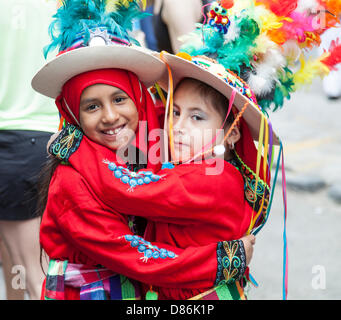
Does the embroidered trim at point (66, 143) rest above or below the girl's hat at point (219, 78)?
below

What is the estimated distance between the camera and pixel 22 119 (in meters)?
2.78

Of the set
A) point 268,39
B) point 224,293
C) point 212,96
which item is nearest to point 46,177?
point 212,96

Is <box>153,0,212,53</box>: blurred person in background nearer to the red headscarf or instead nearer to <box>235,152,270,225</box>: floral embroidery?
the red headscarf

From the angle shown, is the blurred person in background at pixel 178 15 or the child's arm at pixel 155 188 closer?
the child's arm at pixel 155 188

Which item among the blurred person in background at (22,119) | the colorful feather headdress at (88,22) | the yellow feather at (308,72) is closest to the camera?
the colorful feather headdress at (88,22)

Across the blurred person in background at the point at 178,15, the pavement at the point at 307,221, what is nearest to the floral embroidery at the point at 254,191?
the pavement at the point at 307,221

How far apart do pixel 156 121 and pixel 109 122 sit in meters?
0.25

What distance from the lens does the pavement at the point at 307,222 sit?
3910 millimetres

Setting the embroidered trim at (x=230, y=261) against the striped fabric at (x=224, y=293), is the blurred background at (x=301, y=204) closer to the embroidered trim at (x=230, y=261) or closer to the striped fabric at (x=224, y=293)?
the embroidered trim at (x=230, y=261)

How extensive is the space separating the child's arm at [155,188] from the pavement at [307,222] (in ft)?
2.28

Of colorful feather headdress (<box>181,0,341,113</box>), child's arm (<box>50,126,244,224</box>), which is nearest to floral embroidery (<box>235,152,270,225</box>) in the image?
child's arm (<box>50,126,244,224</box>)

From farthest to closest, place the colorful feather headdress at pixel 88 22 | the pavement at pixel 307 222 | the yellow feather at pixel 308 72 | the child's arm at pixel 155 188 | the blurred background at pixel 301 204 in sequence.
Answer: the pavement at pixel 307 222 → the blurred background at pixel 301 204 → the yellow feather at pixel 308 72 → the colorful feather headdress at pixel 88 22 → the child's arm at pixel 155 188
